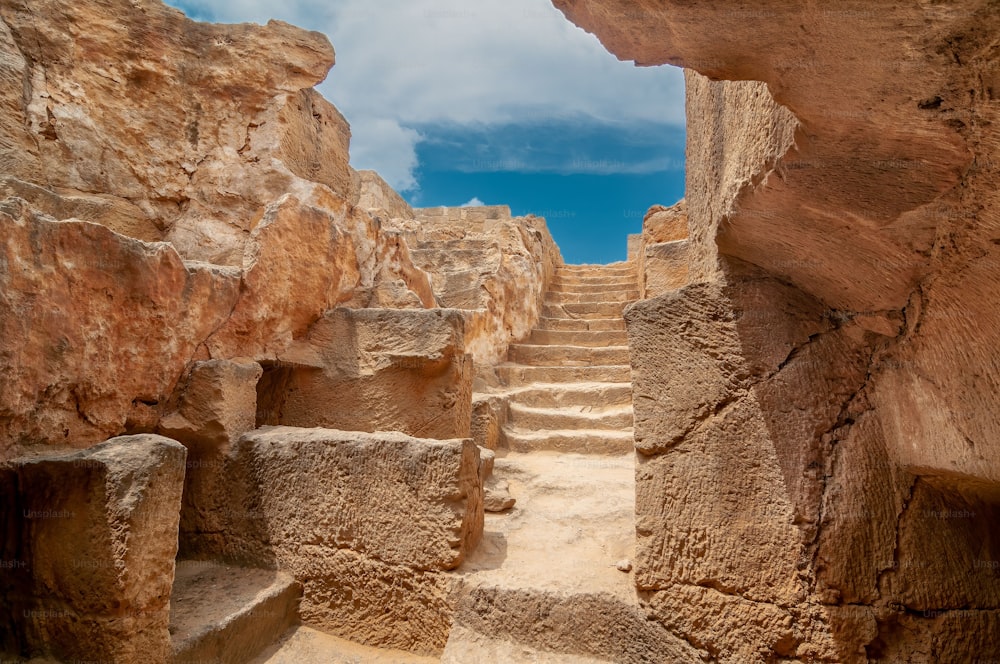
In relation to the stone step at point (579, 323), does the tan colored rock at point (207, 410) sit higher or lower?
lower

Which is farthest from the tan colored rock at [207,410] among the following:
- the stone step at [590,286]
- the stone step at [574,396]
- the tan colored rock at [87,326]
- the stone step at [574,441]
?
the stone step at [590,286]

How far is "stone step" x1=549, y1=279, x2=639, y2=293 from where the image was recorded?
23.8 feet

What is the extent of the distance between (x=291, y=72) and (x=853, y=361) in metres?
3.46

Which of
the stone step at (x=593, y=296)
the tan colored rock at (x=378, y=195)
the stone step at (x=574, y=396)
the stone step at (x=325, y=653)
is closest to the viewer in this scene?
the stone step at (x=325, y=653)

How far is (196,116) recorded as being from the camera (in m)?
3.18

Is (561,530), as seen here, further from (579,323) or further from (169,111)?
(579,323)

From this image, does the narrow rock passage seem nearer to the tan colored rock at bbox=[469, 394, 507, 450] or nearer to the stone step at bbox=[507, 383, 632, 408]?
the stone step at bbox=[507, 383, 632, 408]

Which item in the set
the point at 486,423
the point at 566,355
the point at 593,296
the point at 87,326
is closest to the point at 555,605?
the point at 87,326

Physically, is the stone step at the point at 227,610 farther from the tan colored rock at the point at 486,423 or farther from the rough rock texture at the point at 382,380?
the tan colored rock at the point at 486,423

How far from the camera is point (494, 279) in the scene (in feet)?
17.7

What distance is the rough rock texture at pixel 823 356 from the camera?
94 centimetres

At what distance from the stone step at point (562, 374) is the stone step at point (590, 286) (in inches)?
91.5

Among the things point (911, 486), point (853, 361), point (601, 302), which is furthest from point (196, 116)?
point (601, 302)

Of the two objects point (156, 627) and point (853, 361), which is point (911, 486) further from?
point (156, 627)
